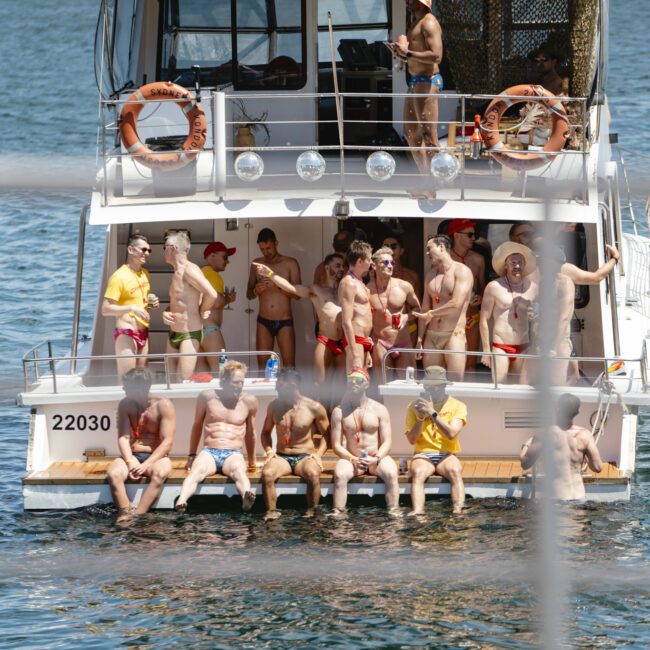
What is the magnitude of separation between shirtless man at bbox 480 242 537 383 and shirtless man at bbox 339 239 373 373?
3.06 feet

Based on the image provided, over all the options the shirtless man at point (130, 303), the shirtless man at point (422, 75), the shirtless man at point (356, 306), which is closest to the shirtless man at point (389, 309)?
the shirtless man at point (356, 306)

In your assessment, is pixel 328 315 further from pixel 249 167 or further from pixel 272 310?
pixel 249 167

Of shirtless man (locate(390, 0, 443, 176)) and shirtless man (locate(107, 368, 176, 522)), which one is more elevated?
shirtless man (locate(390, 0, 443, 176))

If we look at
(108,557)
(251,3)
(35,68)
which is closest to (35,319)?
(251,3)

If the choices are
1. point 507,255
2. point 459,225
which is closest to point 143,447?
point 507,255

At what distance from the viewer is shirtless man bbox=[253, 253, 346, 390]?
10.8 metres

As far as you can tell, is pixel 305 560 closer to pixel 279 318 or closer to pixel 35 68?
pixel 279 318

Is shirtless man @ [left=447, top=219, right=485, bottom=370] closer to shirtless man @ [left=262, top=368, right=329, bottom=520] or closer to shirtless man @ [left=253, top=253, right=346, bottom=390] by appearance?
shirtless man @ [left=253, top=253, right=346, bottom=390]

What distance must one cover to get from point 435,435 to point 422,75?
3245 mm

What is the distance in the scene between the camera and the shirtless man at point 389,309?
10.5 metres

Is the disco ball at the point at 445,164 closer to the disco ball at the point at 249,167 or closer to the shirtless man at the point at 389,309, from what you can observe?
the shirtless man at the point at 389,309

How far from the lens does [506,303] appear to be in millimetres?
10148

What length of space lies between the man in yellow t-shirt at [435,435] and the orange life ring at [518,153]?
6.21 ft

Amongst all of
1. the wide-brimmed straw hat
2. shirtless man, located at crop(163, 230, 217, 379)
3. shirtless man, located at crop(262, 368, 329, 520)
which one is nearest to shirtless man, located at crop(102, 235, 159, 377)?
shirtless man, located at crop(163, 230, 217, 379)
